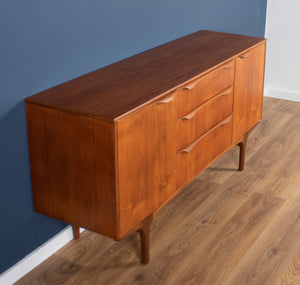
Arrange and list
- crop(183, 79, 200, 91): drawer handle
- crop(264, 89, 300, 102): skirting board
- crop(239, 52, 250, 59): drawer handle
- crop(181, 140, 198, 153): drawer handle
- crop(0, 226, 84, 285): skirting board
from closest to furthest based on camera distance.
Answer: crop(0, 226, 84, 285): skirting board → crop(183, 79, 200, 91): drawer handle → crop(181, 140, 198, 153): drawer handle → crop(239, 52, 250, 59): drawer handle → crop(264, 89, 300, 102): skirting board

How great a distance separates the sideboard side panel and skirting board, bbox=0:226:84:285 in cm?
23

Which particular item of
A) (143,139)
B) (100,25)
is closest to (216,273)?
(143,139)

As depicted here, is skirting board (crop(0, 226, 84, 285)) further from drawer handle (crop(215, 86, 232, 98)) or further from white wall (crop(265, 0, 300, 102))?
white wall (crop(265, 0, 300, 102))

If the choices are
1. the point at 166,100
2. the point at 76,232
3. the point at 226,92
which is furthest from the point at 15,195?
the point at 226,92

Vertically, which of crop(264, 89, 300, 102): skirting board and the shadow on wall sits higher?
the shadow on wall

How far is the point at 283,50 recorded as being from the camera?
4371 mm

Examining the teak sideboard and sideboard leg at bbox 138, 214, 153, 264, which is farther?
sideboard leg at bbox 138, 214, 153, 264

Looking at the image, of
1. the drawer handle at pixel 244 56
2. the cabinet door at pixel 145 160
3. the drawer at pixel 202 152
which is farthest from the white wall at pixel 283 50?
the cabinet door at pixel 145 160

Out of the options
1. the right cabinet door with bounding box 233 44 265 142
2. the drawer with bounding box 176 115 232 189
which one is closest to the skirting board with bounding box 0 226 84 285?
the drawer with bounding box 176 115 232 189

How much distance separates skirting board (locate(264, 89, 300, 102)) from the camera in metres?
4.40

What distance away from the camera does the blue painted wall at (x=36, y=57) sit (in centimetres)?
199

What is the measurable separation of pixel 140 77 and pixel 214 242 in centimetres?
90

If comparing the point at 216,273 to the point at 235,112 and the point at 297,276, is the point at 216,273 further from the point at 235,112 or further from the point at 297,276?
the point at 235,112

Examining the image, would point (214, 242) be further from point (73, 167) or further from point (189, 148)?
point (73, 167)
